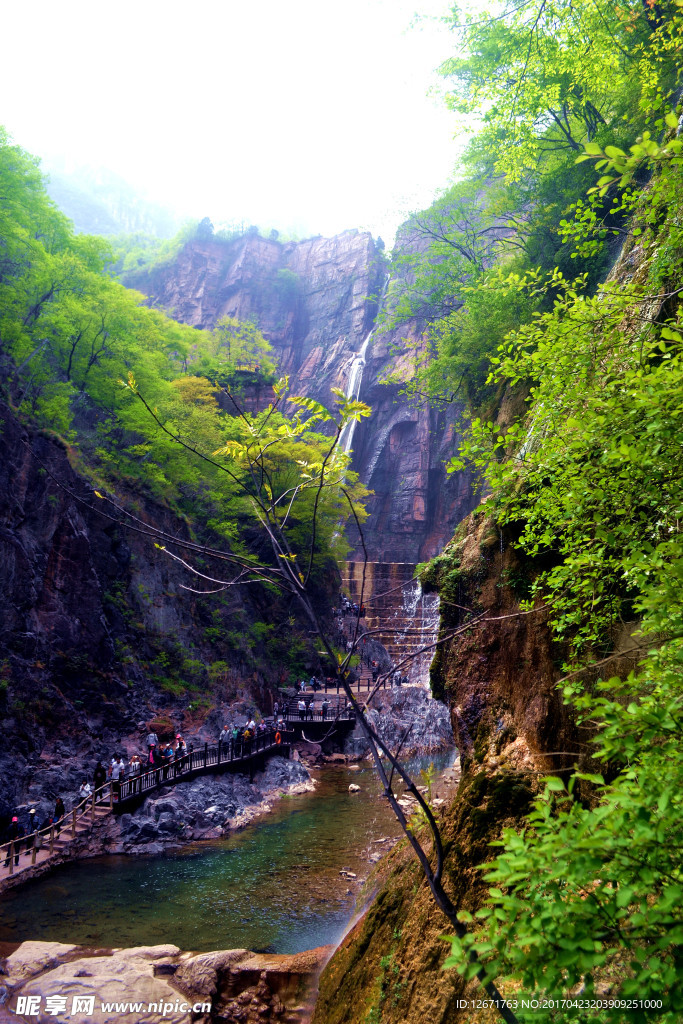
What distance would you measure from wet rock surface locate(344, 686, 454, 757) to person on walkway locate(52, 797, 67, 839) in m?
12.4

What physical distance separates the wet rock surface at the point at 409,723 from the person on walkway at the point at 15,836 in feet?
44.6

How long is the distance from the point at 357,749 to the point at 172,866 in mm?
13482

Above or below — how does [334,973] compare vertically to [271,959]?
above

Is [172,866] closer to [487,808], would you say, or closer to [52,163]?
[487,808]

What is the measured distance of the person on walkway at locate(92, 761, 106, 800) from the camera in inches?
631

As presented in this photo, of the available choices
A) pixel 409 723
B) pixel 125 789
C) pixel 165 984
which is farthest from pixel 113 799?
pixel 409 723

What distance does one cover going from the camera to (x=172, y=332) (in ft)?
133

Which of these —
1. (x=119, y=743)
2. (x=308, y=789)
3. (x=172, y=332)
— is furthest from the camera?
(x=172, y=332)

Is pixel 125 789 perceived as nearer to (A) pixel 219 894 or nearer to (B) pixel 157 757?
(B) pixel 157 757

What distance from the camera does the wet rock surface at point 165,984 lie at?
24.8 ft

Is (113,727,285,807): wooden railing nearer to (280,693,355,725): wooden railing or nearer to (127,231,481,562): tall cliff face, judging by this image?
(280,693,355,725): wooden railing

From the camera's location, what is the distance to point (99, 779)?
1652 centimetres

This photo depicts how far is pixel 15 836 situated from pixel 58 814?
1424 mm

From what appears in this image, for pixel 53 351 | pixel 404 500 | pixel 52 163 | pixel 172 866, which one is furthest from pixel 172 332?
pixel 52 163
